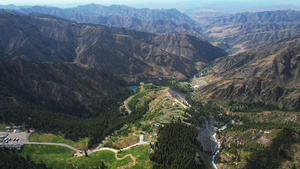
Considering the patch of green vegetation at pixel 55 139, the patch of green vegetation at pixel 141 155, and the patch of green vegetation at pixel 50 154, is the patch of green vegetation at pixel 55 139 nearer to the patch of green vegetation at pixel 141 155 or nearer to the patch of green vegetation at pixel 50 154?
the patch of green vegetation at pixel 50 154

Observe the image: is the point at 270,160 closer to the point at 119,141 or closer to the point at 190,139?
the point at 190,139

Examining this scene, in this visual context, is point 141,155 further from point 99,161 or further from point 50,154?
point 50,154

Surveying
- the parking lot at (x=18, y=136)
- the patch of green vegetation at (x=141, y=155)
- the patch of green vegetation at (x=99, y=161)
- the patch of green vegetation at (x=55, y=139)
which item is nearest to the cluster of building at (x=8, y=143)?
the parking lot at (x=18, y=136)

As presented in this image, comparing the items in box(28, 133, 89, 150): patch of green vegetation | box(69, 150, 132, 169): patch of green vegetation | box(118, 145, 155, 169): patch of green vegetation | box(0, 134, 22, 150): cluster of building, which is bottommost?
box(28, 133, 89, 150): patch of green vegetation

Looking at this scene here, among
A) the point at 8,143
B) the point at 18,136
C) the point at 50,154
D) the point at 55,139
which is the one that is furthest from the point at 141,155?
the point at 18,136

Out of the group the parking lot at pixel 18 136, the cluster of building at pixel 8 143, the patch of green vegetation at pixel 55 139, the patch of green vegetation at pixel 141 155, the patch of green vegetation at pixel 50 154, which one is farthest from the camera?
the patch of green vegetation at pixel 55 139

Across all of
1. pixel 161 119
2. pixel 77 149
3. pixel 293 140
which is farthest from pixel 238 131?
pixel 77 149

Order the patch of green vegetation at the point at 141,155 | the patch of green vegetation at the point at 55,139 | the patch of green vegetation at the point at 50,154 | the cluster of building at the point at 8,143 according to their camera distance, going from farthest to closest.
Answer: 1. the patch of green vegetation at the point at 55,139
2. the cluster of building at the point at 8,143
3. the patch of green vegetation at the point at 50,154
4. the patch of green vegetation at the point at 141,155

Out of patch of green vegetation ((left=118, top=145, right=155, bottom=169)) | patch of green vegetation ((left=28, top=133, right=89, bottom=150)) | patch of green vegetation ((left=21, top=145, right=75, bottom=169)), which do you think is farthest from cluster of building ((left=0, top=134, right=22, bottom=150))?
patch of green vegetation ((left=118, top=145, right=155, bottom=169))

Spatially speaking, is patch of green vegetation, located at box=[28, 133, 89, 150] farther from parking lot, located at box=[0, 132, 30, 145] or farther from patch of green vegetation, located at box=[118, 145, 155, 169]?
patch of green vegetation, located at box=[118, 145, 155, 169]
